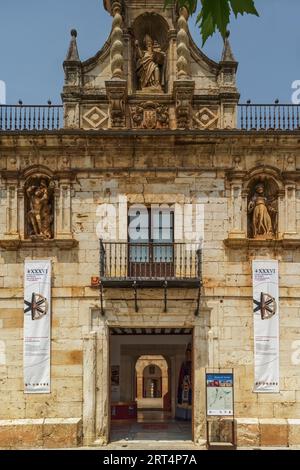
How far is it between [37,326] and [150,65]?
6.97m

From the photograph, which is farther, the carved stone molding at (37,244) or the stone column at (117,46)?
the stone column at (117,46)

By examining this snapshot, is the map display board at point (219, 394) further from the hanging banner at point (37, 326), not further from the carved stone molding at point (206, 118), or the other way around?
the carved stone molding at point (206, 118)

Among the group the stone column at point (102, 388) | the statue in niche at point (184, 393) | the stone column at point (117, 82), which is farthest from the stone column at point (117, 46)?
the statue in niche at point (184, 393)

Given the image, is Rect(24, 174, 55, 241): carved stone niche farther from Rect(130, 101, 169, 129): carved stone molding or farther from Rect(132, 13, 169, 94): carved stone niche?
Rect(132, 13, 169, 94): carved stone niche

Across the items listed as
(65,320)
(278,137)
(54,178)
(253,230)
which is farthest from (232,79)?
(65,320)

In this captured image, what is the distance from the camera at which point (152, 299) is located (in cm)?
1422

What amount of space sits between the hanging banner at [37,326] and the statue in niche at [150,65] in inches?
200

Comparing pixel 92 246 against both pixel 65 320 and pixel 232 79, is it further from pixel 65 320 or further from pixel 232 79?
pixel 232 79

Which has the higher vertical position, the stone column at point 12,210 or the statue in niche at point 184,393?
the stone column at point 12,210

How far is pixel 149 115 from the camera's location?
48.8 ft

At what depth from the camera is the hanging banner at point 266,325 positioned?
45.8 ft

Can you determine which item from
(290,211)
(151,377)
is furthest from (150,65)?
(151,377)

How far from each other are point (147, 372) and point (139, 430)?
996 inches

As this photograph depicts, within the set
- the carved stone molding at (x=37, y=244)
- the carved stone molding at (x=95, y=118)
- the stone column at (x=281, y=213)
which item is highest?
the carved stone molding at (x=95, y=118)
